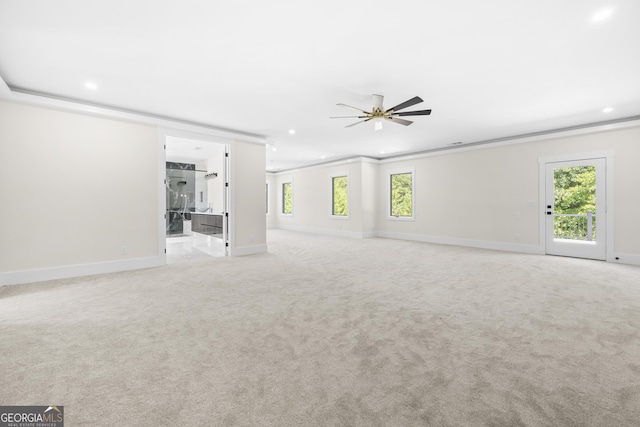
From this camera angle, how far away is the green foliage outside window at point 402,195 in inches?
348

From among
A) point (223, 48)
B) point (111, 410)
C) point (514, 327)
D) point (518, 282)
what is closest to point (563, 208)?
point (518, 282)

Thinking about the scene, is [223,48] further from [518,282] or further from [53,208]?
[518,282]

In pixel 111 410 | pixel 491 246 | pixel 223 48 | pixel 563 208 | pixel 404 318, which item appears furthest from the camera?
pixel 491 246

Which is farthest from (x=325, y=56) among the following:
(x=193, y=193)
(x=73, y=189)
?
(x=193, y=193)

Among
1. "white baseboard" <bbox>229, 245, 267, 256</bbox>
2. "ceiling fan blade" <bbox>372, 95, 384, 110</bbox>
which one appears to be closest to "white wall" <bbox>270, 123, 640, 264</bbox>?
"white baseboard" <bbox>229, 245, 267, 256</bbox>

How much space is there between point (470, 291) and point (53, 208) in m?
5.75

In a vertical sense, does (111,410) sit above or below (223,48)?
below

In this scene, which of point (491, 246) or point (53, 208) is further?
point (491, 246)

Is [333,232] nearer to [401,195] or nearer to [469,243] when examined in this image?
[401,195]

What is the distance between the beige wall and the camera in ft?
12.8

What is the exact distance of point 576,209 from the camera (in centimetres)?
580

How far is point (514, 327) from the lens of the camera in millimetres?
2494

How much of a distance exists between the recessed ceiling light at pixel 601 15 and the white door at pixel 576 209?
4243 mm

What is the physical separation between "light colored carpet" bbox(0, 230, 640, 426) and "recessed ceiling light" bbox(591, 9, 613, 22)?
2611mm
